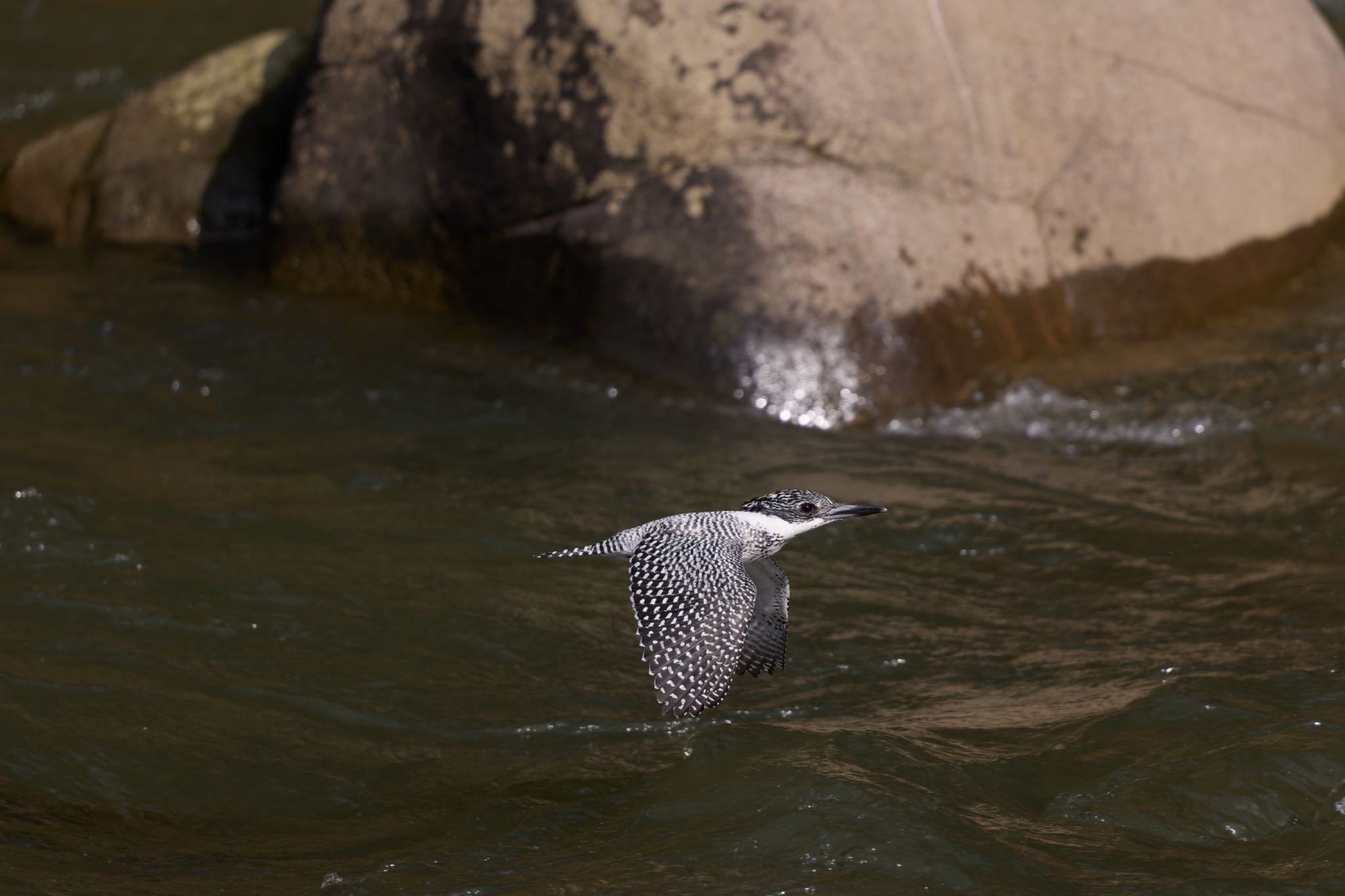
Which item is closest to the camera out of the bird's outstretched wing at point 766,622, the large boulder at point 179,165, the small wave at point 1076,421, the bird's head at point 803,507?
the bird's outstretched wing at point 766,622

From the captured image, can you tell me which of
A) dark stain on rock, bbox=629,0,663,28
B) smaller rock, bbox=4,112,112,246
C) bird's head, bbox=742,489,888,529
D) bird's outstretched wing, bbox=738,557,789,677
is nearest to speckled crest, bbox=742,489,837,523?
bird's head, bbox=742,489,888,529

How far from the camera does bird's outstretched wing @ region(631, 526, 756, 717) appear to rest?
3.64m

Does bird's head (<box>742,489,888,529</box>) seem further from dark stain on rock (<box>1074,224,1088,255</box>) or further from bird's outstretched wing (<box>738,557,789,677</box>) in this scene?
dark stain on rock (<box>1074,224,1088,255</box>)

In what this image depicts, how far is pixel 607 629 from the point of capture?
4.88 metres

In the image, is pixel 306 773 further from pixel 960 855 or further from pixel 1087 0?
pixel 1087 0

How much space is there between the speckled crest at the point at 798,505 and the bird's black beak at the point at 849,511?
0.02m

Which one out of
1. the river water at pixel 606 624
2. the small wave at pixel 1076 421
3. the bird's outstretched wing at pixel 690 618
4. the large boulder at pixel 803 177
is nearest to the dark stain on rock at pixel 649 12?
the large boulder at pixel 803 177

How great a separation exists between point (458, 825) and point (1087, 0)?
507 centimetres

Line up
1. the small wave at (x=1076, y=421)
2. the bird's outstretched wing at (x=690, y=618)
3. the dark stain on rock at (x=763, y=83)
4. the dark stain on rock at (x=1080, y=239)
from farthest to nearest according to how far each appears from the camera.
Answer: the dark stain on rock at (x=1080, y=239)
the dark stain on rock at (x=763, y=83)
the small wave at (x=1076, y=421)
the bird's outstretched wing at (x=690, y=618)

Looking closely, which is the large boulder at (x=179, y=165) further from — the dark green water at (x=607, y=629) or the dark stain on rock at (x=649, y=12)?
the dark stain on rock at (x=649, y=12)

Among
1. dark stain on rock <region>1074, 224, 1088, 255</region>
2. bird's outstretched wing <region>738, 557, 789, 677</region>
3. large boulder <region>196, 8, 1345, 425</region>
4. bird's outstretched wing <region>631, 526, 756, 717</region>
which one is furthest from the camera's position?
dark stain on rock <region>1074, 224, 1088, 255</region>

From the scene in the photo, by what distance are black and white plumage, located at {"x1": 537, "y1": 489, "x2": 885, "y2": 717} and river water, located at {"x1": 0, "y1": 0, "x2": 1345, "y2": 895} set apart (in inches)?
13.7

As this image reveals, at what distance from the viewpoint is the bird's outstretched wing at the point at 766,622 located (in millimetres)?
4137

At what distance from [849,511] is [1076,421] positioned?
2356 millimetres
